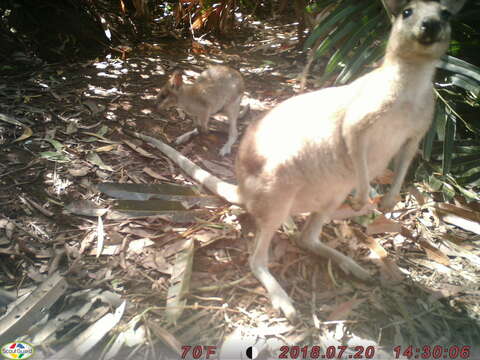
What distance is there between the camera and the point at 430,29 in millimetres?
1873

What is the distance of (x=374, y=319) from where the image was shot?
221cm

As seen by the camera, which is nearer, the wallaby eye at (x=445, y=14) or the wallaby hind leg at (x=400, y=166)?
the wallaby eye at (x=445, y=14)

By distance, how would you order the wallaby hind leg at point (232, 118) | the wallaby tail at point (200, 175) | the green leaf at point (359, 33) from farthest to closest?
1. the wallaby hind leg at point (232, 118)
2. the green leaf at point (359, 33)
3. the wallaby tail at point (200, 175)

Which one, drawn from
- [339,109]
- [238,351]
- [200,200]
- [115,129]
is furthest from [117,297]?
[115,129]

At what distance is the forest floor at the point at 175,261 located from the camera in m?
2.07

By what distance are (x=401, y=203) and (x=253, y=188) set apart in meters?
1.44

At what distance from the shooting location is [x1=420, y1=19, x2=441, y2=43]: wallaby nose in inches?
73.7

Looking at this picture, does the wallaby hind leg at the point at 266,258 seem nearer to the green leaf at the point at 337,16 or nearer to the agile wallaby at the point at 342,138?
the agile wallaby at the point at 342,138

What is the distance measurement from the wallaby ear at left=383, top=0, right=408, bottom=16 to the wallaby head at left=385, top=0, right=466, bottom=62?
0.04 metres

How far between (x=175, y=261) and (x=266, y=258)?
1.80 feet

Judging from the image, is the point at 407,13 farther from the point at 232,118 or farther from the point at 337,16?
the point at 232,118

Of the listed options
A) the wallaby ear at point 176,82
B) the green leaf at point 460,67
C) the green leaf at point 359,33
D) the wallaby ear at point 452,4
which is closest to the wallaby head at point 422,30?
the wallaby ear at point 452,4

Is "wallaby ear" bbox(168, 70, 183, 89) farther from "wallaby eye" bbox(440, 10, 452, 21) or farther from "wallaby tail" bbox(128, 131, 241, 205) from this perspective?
"wallaby eye" bbox(440, 10, 452, 21)

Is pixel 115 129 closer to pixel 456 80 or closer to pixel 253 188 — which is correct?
pixel 253 188
